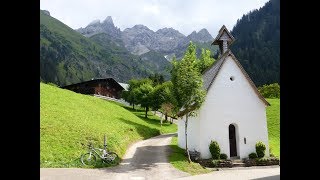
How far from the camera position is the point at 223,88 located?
29531 millimetres

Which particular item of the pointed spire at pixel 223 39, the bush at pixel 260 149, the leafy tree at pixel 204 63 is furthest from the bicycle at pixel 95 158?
the leafy tree at pixel 204 63

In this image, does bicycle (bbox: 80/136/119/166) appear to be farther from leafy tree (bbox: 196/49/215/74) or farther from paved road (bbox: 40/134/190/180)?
leafy tree (bbox: 196/49/215/74)

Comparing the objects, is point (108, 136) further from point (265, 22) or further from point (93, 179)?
point (265, 22)

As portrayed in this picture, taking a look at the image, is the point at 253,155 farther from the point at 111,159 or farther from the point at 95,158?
the point at 95,158

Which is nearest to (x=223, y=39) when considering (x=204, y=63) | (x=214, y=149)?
(x=214, y=149)

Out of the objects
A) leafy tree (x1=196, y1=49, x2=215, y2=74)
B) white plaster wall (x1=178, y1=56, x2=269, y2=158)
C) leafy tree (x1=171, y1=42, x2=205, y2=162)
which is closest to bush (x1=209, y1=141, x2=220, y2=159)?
white plaster wall (x1=178, y1=56, x2=269, y2=158)

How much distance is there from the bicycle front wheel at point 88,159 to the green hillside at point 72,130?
0.49 metres

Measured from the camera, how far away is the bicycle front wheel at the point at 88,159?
2452cm

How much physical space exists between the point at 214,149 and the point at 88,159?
956 cm

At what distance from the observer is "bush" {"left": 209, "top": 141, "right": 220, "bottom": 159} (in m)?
27.7

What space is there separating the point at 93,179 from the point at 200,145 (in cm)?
1106

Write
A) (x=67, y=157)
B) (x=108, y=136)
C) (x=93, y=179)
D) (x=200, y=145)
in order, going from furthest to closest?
1. (x=108, y=136)
2. (x=200, y=145)
3. (x=67, y=157)
4. (x=93, y=179)
